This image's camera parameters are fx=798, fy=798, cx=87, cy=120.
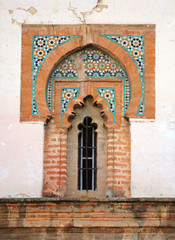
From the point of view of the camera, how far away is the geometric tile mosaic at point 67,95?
1287 cm

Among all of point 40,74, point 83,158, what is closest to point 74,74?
point 40,74

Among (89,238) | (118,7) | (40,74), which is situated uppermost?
(118,7)

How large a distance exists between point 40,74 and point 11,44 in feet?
2.28

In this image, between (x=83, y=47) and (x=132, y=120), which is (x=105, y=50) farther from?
(x=132, y=120)

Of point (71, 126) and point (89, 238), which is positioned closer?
point (89, 238)

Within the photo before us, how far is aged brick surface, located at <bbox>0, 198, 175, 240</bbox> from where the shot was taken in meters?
11.9

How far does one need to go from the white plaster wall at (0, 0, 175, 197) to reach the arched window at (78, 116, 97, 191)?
710 millimetres

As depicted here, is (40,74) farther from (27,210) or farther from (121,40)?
(27,210)

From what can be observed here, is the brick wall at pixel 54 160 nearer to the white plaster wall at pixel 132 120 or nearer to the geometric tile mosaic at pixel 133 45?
the white plaster wall at pixel 132 120

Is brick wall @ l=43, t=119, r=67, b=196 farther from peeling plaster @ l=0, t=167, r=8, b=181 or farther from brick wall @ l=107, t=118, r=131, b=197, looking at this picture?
brick wall @ l=107, t=118, r=131, b=197

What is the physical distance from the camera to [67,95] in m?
12.9

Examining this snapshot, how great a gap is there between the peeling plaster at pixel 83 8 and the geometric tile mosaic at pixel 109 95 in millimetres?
1229

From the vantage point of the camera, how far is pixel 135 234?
11922 mm

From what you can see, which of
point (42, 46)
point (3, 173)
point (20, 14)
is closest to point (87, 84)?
point (42, 46)
